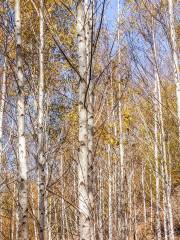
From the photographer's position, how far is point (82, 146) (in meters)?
2.72

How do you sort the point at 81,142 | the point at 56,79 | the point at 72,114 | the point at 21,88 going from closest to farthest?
the point at 81,142, the point at 21,88, the point at 72,114, the point at 56,79

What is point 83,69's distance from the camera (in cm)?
285

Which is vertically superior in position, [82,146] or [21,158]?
[21,158]

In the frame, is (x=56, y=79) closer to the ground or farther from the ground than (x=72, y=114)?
farther from the ground

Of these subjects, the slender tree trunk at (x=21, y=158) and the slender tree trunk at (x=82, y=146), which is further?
the slender tree trunk at (x=21, y=158)

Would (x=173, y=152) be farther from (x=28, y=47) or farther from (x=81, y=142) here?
(x=81, y=142)

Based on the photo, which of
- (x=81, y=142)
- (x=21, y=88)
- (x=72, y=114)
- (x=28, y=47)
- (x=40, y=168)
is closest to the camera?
(x=81, y=142)

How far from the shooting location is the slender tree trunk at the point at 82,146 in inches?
103

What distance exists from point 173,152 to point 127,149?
259 centimetres

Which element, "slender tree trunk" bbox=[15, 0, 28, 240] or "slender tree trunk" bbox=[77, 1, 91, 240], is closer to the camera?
"slender tree trunk" bbox=[77, 1, 91, 240]

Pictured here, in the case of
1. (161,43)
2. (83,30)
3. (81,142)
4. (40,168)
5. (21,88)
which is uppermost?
(161,43)

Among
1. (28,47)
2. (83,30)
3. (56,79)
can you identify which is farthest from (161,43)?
(83,30)

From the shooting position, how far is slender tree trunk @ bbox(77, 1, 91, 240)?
260 centimetres

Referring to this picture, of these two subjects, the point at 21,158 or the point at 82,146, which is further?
the point at 21,158
